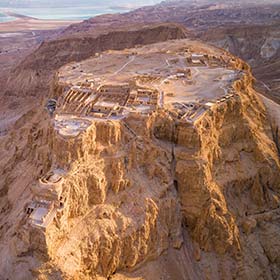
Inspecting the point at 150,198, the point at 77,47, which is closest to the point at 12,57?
the point at 77,47

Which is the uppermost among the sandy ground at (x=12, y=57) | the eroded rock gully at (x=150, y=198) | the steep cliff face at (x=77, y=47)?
the eroded rock gully at (x=150, y=198)

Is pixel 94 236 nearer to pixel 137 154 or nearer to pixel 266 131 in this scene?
pixel 137 154

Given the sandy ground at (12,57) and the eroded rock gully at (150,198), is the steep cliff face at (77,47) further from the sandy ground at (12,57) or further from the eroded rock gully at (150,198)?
the eroded rock gully at (150,198)

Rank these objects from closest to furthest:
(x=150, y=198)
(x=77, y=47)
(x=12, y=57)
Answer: (x=150, y=198), (x=77, y=47), (x=12, y=57)

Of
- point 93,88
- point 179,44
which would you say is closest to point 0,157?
point 93,88

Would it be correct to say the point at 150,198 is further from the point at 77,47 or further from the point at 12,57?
the point at 12,57

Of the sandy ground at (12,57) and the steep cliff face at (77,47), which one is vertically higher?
the steep cliff face at (77,47)

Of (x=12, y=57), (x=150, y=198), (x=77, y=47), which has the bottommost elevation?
(x=12, y=57)

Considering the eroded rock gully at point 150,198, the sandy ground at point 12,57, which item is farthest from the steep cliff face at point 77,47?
the eroded rock gully at point 150,198

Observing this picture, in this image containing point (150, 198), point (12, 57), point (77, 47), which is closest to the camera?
point (150, 198)
